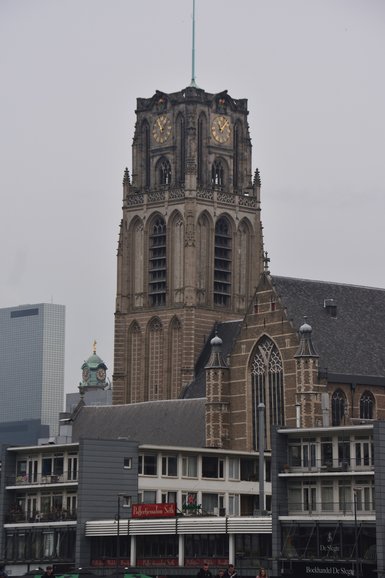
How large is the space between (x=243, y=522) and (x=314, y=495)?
4909 millimetres

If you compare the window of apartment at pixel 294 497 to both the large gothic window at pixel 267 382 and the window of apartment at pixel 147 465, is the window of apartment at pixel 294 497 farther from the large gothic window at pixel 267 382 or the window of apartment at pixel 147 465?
the large gothic window at pixel 267 382

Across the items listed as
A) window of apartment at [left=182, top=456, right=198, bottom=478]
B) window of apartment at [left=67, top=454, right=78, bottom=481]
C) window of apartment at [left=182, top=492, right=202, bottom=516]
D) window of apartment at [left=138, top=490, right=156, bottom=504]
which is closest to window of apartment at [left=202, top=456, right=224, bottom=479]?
window of apartment at [left=182, top=456, right=198, bottom=478]

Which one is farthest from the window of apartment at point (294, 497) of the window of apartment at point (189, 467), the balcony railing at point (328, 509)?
the window of apartment at point (189, 467)

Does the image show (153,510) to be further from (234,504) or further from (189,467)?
(234,504)

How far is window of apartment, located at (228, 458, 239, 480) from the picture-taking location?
148375 mm

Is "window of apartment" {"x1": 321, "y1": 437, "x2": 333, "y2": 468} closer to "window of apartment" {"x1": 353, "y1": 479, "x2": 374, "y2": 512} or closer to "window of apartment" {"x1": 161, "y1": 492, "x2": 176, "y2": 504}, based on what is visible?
"window of apartment" {"x1": 353, "y1": 479, "x2": 374, "y2": 512}

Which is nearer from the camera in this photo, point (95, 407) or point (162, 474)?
point (162, 474)

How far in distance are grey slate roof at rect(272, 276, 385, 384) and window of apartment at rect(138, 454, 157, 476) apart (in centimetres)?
2407

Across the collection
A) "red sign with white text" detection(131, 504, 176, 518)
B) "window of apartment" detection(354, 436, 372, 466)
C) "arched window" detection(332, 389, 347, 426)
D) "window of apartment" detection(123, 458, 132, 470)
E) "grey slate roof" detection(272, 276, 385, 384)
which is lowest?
"red sign with white text" detection(131, 504, 176, 518)

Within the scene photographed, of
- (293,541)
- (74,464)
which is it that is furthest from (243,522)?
(74,464)

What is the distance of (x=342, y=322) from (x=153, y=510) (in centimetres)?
4209

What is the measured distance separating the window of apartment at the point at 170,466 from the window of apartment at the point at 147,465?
0.99 metres

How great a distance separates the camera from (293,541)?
122 m

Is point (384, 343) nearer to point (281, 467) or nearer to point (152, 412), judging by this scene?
point (152, 412)
